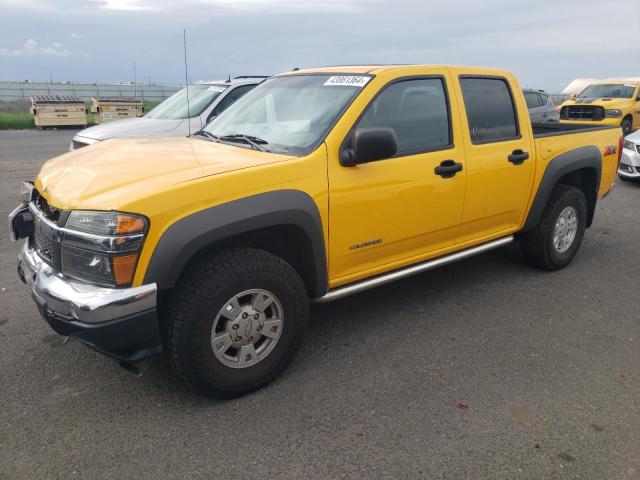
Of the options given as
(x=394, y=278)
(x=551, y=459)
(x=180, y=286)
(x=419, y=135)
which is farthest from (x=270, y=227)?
(x=551, y=459)

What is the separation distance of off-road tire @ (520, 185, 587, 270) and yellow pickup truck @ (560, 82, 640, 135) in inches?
452

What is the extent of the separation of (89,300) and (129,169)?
0.81m

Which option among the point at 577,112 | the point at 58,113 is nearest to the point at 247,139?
the point at 577,112

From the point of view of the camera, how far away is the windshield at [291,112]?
3.48m

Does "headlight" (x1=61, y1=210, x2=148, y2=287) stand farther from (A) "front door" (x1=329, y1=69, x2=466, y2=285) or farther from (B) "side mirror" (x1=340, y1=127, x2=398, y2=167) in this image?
(B) "side mirror" (x1=340, y1=127, x2=398, y2=167)

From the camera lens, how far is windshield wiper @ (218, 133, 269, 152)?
3.57m

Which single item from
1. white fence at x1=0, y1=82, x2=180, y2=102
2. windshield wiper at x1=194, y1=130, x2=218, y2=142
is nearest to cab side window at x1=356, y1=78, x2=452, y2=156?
windshield wiper at x1=194, y1=130, x2=218, y2=142

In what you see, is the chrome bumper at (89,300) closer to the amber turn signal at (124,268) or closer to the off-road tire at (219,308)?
the amber turn signal at (124,268)

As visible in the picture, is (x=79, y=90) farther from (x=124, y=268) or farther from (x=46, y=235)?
(x=124, y=268)

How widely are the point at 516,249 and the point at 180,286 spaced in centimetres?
433

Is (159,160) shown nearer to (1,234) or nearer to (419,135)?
(419,135)

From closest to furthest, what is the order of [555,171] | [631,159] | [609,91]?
1. [555,171]
2. [631,159]
3. [609,91]

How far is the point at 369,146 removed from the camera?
322 centimetres

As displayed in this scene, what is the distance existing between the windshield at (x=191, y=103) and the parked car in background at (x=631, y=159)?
7247mm
